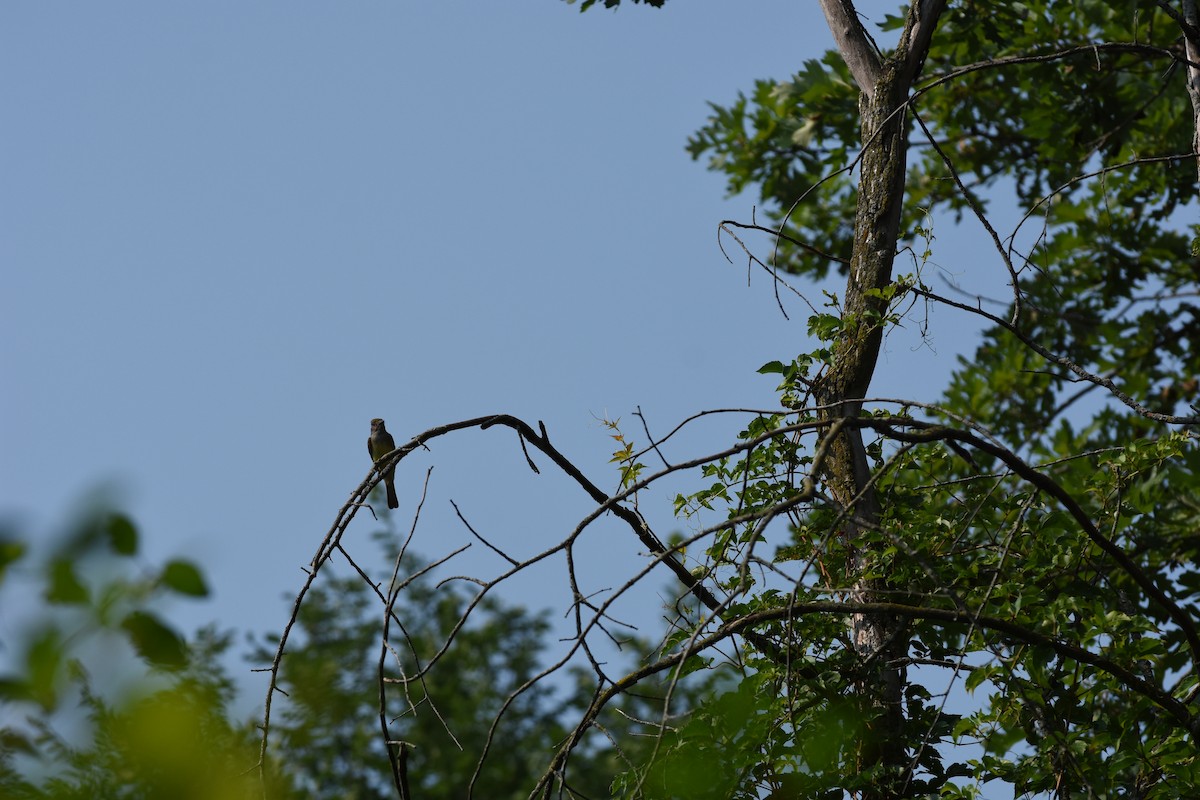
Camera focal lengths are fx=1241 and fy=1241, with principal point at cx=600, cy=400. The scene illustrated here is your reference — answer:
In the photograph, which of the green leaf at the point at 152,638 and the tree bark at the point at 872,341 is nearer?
the green leaf at the point at 152,638

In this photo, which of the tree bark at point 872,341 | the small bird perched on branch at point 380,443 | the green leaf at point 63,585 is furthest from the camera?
the small bird perched on branch at point 380,443

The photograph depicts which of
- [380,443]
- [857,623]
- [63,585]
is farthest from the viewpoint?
[380,443]

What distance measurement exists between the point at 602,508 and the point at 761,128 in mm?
5779

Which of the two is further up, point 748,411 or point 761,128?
point 761,128

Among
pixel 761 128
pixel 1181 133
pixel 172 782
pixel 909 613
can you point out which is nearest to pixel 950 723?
pixel 909 613

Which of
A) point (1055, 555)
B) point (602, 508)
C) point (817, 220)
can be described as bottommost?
point (602, 508)

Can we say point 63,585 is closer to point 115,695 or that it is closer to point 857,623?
point 115,695

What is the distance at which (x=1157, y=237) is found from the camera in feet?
27.3

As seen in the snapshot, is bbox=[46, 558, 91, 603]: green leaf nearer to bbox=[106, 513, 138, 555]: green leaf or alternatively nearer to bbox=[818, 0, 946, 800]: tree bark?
bbox=[106, 513, 138, 555]: green leaf

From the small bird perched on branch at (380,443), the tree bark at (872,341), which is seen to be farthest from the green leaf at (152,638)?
the small bird perched on branch at (380,443)

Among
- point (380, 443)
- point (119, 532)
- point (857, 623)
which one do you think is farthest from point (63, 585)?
point (380, 443)

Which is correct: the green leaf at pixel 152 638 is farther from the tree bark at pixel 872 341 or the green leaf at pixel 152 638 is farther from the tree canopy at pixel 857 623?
the tree bark at pixel 872 341

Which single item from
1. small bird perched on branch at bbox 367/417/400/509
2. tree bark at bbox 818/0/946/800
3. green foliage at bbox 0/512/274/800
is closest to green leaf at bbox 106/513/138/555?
green foliage at bbox 0/512/274/800

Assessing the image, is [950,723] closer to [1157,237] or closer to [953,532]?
[953,532]
